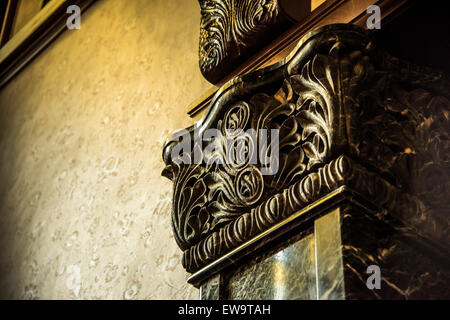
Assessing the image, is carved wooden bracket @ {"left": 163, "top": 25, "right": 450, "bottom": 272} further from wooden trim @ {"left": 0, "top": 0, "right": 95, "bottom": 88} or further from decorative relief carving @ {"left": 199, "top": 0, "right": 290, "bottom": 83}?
wooden trim @ {"left": 0, "top": 0, "right": 95, "bottom": 88}

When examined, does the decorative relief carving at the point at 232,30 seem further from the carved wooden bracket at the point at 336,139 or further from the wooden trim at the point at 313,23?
the carved wooden bracket at the point at 336,139

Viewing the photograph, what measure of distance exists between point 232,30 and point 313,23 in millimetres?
380

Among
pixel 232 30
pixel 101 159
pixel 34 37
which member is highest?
pixel 34 37

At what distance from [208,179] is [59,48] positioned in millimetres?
2745

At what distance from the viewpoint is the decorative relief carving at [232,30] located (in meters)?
3.11

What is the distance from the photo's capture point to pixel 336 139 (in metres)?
2.24

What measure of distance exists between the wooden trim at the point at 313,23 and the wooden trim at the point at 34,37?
6.76 ft

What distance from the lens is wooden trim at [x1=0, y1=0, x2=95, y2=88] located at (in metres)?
5.29

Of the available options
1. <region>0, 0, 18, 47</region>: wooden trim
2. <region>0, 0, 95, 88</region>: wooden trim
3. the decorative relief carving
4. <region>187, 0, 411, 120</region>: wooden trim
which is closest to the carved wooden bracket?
<region>187, 0, 411, 120</region>: wooden trim

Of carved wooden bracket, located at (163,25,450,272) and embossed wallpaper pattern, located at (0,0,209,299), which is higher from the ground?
embossed wallpaper pattern, located at (0,0,209,299)

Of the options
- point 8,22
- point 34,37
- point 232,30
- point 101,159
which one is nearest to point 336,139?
point 232,30

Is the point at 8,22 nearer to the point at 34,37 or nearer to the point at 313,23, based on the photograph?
the point at 34,37

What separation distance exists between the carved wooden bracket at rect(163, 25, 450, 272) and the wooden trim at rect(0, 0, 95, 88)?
2.87 m

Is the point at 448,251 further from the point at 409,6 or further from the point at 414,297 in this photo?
the point at 409,6
